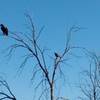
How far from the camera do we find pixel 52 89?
14414 millimetres

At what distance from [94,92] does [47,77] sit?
9525 millimetres

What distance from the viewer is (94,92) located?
23422mm

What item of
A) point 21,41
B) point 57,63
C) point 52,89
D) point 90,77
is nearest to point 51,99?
point 52,89

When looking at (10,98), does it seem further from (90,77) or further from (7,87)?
(90,77)

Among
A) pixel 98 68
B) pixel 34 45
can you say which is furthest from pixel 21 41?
pixel 98 68

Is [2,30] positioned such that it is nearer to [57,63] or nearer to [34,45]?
[34,45]

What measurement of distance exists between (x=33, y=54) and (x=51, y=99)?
1899 mm

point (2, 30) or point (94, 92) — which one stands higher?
point (2, 30)

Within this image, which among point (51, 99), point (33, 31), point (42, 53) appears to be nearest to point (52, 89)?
point (51, 99)

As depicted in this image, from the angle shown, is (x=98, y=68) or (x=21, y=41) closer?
(x=21, y=41)

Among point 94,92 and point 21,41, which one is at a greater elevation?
point 21,41

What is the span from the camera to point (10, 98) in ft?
46.8

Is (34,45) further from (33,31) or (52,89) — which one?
(52,89)

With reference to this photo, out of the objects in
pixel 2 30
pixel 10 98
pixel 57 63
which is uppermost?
pixel 2 30
